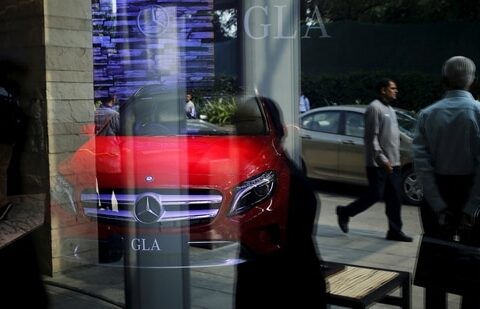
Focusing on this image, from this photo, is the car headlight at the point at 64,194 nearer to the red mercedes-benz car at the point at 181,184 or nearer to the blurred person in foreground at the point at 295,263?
the red mercedes-benz car at the point at 181,184

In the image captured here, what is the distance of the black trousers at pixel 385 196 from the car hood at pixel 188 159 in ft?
11.0

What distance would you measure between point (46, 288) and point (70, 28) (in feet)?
4.16

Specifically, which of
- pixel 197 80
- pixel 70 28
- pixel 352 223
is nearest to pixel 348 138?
pixel 352 223

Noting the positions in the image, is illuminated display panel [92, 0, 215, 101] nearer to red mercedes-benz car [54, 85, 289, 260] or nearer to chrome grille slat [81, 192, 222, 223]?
red mercedes-benz car [54, 85, 289, 260]

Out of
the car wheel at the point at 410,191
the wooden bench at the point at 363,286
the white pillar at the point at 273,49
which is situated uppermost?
the white pillar at the point at 273,49

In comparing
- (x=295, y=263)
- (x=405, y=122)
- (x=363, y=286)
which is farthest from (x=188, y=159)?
(x=405, y=122)

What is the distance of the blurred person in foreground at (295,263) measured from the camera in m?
2.06

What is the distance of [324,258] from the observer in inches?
174

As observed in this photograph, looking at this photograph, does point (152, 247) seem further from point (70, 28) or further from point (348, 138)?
point (348, 138)

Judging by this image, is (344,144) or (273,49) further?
(344,144)

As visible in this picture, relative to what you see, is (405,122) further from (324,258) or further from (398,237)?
(398,237)

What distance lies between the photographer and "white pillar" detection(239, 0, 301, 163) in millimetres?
2086

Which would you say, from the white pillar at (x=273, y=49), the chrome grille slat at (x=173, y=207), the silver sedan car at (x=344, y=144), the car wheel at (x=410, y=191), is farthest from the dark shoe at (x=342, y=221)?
the chrome grille slat at (x=173, y=207)

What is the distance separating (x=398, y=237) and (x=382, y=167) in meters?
0.63
